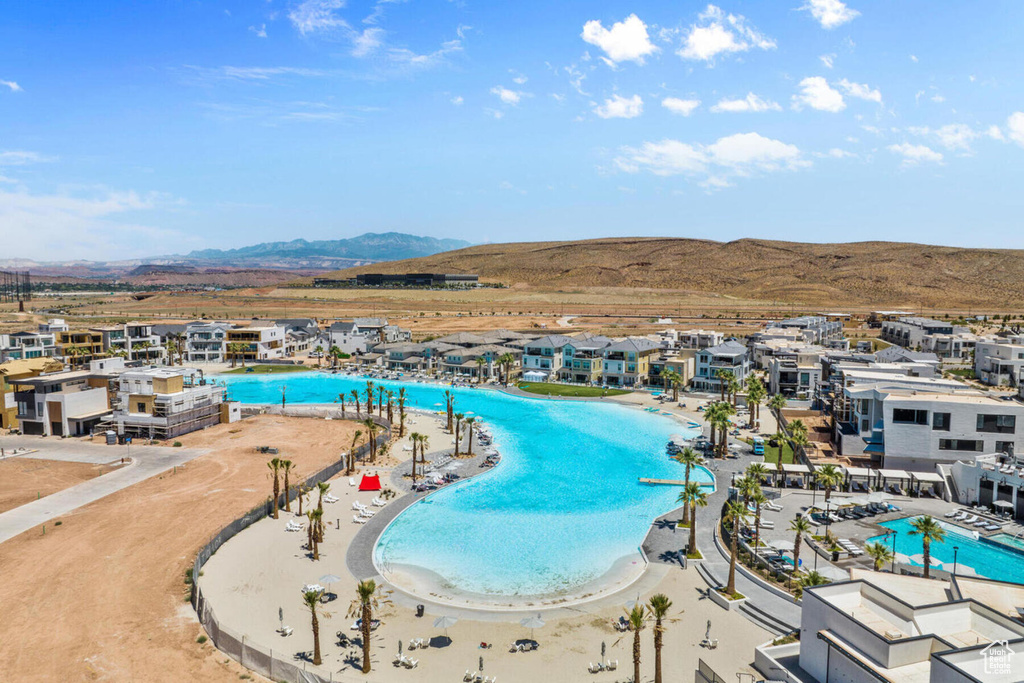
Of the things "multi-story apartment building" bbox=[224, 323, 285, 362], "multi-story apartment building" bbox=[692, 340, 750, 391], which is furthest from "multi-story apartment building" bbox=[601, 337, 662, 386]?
"multi-story apartment building" bbox=[224, 323, 285, 362]

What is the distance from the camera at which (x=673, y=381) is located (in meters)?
74.1

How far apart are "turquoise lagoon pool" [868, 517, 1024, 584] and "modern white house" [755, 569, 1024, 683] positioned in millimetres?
10703

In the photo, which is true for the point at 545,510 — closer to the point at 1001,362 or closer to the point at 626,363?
the point at 626,363

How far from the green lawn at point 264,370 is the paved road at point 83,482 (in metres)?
37.8

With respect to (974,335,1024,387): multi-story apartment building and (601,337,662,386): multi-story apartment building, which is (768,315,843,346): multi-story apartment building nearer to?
(974,335,1024,387): multi-story apartment building

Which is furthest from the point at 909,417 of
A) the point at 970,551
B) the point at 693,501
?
the point at 693,501

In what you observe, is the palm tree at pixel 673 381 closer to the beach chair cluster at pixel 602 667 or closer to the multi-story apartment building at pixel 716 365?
the multi-story apartment building at pixel 716 365

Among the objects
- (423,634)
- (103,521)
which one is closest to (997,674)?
(423,634)

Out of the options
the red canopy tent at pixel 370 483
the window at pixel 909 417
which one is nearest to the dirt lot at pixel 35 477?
the red canopy tent at pixel 370 483

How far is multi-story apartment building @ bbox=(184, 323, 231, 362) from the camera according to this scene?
342 feet

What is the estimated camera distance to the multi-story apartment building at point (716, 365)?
76438 mm

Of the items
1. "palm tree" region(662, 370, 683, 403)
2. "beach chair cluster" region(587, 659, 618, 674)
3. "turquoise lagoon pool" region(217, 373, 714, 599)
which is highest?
"palm tree" region(662, 370, 683, 403)

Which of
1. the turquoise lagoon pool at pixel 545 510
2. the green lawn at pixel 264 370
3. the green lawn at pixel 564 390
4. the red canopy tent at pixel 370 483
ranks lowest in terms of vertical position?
the turquoise lagoon pool at pixel 545 510

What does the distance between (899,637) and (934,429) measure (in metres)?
32.1
